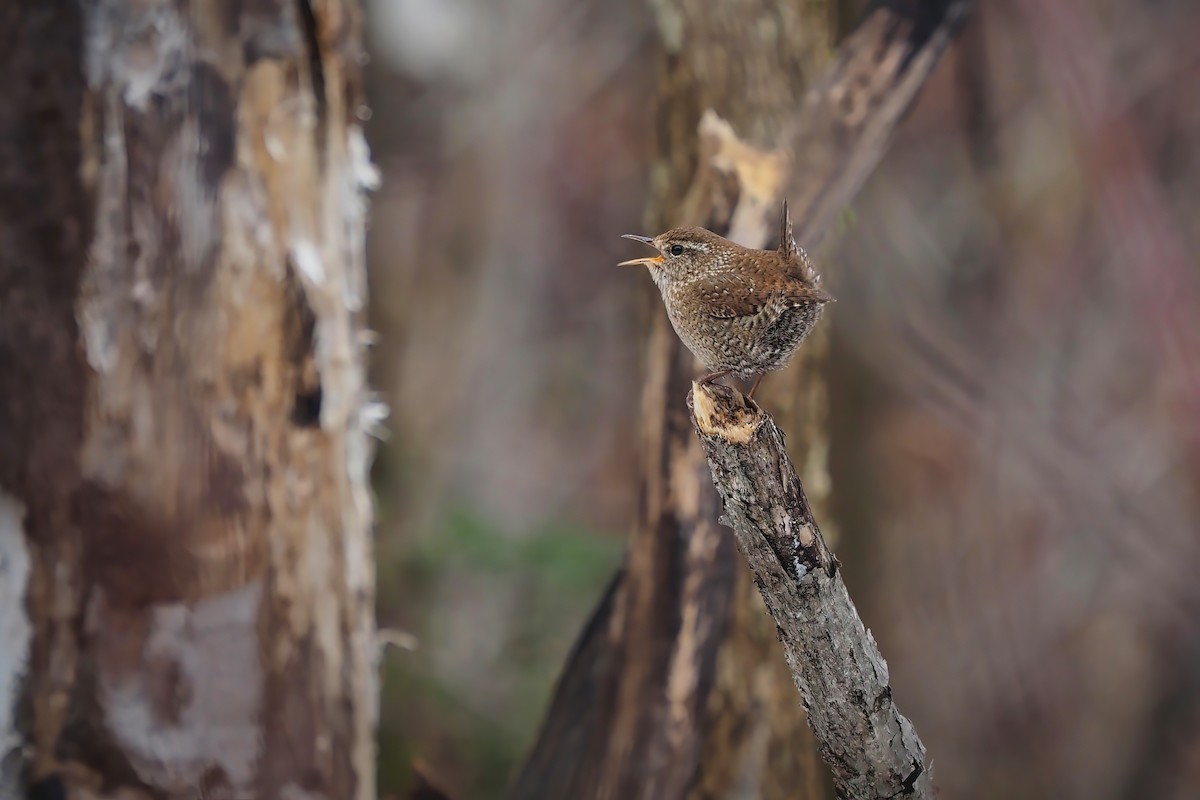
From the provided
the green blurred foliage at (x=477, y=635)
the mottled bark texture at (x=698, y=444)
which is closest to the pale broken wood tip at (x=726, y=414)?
the mottled bark texture at (x=698, y=444)

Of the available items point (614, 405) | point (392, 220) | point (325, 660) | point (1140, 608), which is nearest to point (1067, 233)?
point (1140, 608)

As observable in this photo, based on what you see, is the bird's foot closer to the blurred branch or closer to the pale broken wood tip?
the pale broken wood tip

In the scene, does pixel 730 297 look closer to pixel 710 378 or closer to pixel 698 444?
pixel 710 378

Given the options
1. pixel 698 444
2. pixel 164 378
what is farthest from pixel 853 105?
pixel 164 378

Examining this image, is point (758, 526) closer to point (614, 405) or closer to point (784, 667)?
point (784, 667)

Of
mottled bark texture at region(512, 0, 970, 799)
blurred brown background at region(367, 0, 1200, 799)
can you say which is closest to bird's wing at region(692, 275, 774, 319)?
mottled bark texture at region(512, 0, 970, 799)

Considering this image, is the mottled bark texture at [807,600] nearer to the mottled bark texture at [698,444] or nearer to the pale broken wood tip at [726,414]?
the pale broken wood tip at [726,414]
